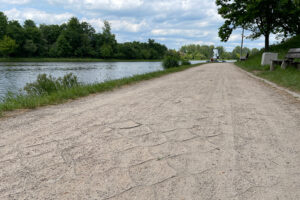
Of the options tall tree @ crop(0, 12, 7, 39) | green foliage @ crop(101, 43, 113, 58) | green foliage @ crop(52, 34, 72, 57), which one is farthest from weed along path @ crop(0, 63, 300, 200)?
green foliage @ crop(101, 43, 113, 58)

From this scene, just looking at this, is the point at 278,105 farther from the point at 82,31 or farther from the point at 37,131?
the point at 82,31

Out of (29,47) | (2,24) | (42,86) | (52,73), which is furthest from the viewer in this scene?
(2,24)

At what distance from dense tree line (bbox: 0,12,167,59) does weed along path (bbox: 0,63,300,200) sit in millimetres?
70300

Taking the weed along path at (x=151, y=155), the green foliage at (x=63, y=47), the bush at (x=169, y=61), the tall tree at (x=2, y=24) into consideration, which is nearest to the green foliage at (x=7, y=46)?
the tall tree at (x=2, y=24)

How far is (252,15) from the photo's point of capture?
869 inches

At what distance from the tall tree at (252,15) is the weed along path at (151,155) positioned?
21237 millimetres

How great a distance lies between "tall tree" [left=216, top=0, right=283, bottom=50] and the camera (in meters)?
21.3

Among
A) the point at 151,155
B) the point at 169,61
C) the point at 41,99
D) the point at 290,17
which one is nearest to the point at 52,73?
the point at 169,61

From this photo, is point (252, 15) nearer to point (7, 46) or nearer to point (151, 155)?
point (151, 155)

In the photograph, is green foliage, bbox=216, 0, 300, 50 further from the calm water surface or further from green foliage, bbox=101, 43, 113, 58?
green foliage, bbox=101, 43, 113, 58

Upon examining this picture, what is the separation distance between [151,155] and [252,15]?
24.2 m

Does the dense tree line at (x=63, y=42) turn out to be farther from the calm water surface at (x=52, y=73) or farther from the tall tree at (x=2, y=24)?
the calm water surface at (x=52, y=73)

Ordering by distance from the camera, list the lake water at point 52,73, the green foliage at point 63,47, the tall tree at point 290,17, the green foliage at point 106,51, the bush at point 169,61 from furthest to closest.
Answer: the green foliage at point 106,51 < the green foliage at point 63,47 < the bush at point 169,61 < the tall tree at point 290,17 < the lake water at point 52,73

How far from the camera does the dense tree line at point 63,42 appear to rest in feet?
218
